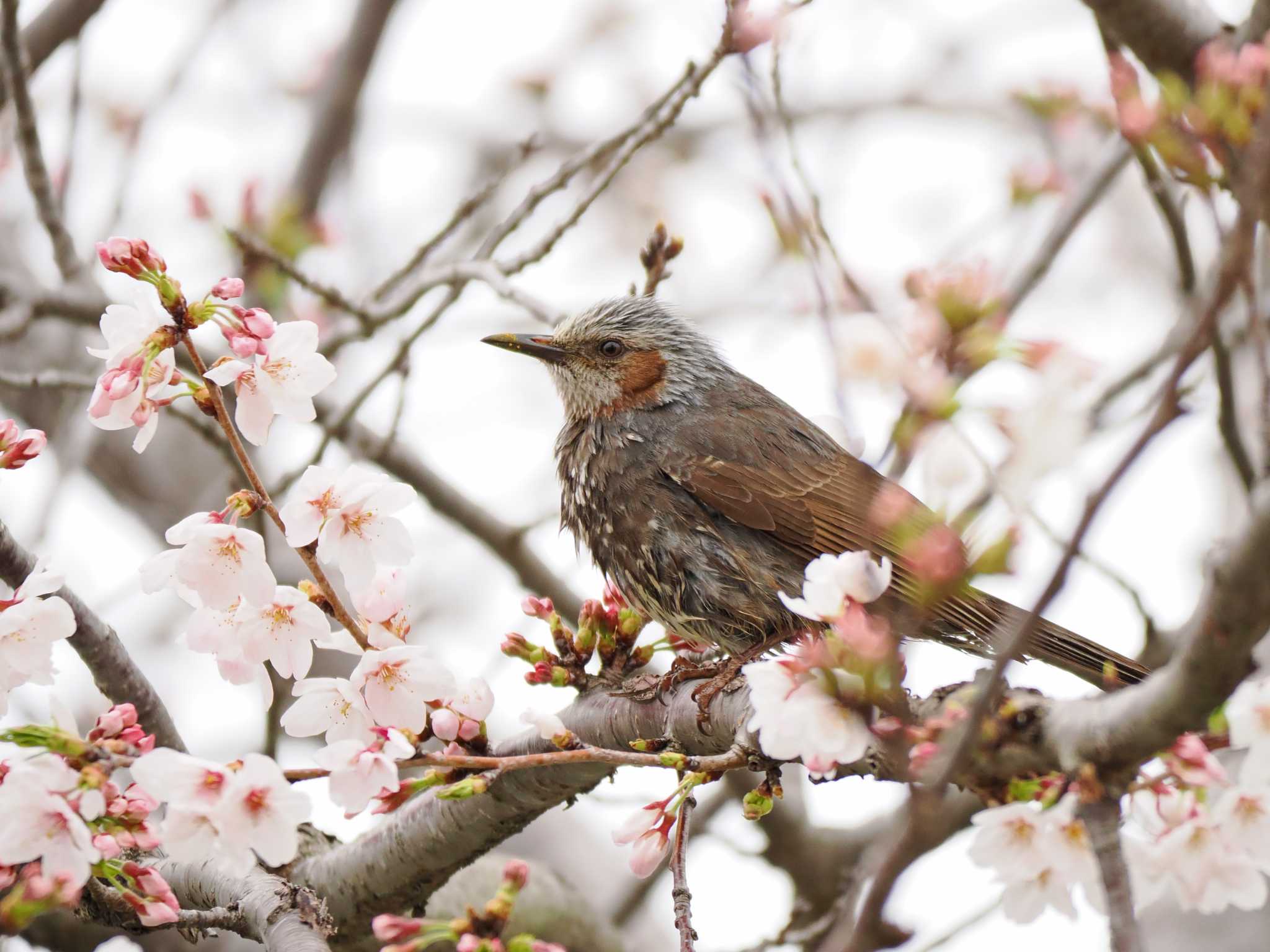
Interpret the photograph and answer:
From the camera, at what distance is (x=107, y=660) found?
257 cm

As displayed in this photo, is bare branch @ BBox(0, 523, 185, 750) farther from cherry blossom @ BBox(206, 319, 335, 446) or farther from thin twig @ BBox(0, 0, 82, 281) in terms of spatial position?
thin twig @ BBox(0, 0, 82, 281)

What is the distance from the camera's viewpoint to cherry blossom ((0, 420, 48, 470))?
2104mm

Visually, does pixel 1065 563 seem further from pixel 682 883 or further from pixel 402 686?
pixel 402 686

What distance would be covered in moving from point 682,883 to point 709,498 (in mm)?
1637

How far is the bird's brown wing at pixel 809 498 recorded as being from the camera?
3.12m

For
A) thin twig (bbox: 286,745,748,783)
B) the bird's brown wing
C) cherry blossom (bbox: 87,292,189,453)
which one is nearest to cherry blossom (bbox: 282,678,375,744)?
thin twig (bbox: 286,745,748,783)

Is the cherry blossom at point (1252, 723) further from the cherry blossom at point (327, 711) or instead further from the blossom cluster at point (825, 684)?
the cherry blossom at point (327, 711)

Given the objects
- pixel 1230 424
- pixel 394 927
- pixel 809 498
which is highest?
pixel 1230 424

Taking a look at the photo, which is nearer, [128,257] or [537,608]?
[128,257]

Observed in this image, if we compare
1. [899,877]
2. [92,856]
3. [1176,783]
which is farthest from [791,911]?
[899,877]

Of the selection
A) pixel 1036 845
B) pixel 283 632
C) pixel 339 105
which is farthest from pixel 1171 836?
pixel 339 105

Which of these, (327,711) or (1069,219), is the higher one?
(1069,219)

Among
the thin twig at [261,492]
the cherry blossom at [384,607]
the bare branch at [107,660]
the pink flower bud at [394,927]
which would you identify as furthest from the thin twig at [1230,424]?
the bare branch at [107,660]

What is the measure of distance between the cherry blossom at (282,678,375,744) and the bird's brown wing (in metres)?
1.47
